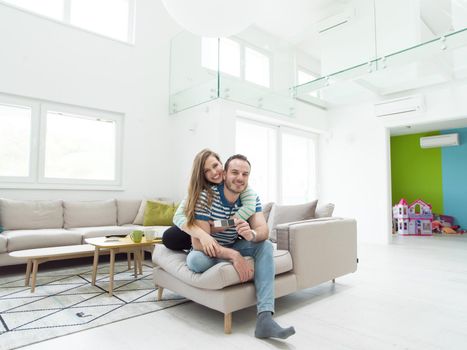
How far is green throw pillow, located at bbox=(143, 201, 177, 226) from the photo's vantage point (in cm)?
416

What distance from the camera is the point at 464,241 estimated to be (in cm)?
579

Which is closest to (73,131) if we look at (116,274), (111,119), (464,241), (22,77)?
(111,119)

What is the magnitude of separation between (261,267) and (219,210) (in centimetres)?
43

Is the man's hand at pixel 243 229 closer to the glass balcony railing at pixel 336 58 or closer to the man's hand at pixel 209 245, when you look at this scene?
the man's hand at pixel 209 245

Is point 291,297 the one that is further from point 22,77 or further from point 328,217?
point 22,77

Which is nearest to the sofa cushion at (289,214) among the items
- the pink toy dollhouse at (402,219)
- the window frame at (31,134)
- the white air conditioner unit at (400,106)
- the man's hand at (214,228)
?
the man's hand at (214,228)

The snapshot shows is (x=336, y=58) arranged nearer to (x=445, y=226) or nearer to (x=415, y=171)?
(x=415, y=171)

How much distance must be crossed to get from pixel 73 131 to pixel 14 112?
71 centimetres

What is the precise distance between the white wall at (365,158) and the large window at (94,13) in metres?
4.15

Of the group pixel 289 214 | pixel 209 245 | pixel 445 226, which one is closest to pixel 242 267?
pixel 209 245

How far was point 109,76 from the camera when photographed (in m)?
4.59

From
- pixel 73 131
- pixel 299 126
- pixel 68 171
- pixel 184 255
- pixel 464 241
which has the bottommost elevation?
pixel 464 241

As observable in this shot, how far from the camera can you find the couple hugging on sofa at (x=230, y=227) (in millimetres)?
1865

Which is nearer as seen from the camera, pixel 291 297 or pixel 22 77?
pixel 291 297
